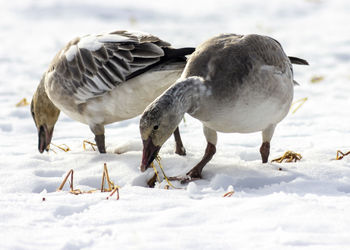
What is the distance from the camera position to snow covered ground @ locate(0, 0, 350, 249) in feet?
10.8

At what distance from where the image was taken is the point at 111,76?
5.65 metres

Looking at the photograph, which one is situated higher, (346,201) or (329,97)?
(346,201)

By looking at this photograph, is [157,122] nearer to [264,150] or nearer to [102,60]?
[264,150]

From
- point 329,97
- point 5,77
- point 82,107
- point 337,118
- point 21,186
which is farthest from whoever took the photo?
point 5,77

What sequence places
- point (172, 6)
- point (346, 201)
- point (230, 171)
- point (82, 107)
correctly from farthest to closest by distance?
point (172, 6) < point (82, 107) < point (230, 171) < point (346, 201)

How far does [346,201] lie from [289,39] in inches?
339

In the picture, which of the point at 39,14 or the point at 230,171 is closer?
the point at 230,171

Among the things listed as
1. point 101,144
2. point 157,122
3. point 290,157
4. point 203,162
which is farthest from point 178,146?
point 157,122

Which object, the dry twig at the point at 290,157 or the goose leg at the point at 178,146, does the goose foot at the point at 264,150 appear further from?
the goose leg at the point at 178,146

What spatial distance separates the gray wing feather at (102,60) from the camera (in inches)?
220

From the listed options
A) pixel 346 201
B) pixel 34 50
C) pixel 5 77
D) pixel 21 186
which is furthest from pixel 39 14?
pixel 346 201

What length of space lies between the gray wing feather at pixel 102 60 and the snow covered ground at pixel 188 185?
0.70 meters

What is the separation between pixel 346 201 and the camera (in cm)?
396

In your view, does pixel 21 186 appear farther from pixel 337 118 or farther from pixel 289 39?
pixel 289 39
